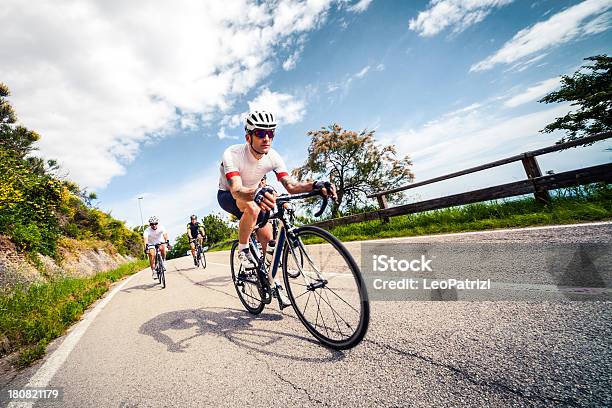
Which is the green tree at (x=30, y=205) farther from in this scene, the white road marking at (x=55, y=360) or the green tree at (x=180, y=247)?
the green tree at (x=180, y=247)

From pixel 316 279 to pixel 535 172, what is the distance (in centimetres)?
579

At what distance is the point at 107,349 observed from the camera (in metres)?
3.20

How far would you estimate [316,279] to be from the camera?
2607mm

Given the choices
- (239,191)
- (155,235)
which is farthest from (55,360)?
(155,235)

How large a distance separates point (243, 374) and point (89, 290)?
7871mm

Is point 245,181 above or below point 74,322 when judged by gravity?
above

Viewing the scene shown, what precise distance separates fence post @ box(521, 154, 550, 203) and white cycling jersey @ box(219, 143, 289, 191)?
541 centimetres

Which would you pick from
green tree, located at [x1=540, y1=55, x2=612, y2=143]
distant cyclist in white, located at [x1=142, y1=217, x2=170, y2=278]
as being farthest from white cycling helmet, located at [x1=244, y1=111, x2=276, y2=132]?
green tree, located at [x1=540, y1=55, x2=612, y2=143]

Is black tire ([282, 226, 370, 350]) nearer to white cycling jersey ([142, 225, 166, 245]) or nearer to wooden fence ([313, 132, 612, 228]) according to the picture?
wooden fence ([313, 132, 612, 228])

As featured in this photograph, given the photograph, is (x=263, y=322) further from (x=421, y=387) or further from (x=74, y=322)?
(x=74, y=322)

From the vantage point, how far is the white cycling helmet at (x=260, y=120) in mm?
3284

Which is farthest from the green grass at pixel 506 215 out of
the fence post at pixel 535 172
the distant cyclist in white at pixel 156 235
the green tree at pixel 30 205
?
the green tree at pixel 30 205

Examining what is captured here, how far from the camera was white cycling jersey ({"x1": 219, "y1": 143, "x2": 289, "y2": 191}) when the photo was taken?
3357mm

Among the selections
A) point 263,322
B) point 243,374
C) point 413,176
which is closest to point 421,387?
point 243,374
